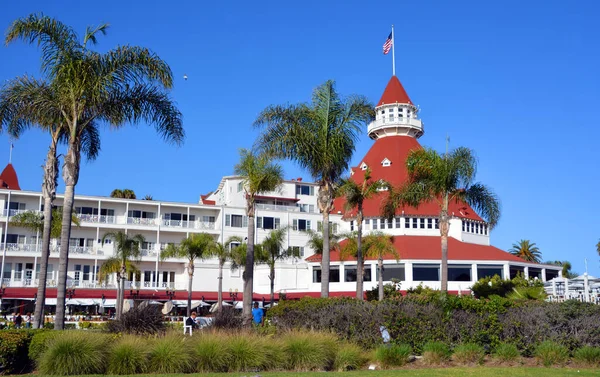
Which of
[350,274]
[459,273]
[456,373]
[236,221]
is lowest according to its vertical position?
[456,373]

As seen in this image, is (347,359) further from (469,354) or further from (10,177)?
(10,177)

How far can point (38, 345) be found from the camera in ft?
54.5

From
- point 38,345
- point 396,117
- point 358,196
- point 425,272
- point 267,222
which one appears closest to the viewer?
point 38,345

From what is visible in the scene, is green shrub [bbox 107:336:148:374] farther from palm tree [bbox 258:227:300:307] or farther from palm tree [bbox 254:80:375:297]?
palm tree [bbox 258:227:300:307]

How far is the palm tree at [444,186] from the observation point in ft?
102

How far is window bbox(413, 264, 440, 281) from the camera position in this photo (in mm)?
56562

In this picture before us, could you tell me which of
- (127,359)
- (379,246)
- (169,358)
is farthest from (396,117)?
(127,359)

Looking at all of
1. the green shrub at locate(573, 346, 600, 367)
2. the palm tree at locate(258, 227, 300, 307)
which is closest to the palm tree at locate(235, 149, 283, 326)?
the green shrub at locate(573, 346, 600, 367)

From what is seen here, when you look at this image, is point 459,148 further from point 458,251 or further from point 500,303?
point 458,251

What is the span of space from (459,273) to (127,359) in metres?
45.3

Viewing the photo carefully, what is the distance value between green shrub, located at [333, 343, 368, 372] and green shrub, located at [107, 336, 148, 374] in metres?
5.38

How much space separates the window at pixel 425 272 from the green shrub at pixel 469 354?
1489 inches

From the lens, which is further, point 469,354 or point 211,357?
point 469,354

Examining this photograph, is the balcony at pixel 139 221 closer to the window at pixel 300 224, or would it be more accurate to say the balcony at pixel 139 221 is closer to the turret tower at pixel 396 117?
the window at pixel 300 224
